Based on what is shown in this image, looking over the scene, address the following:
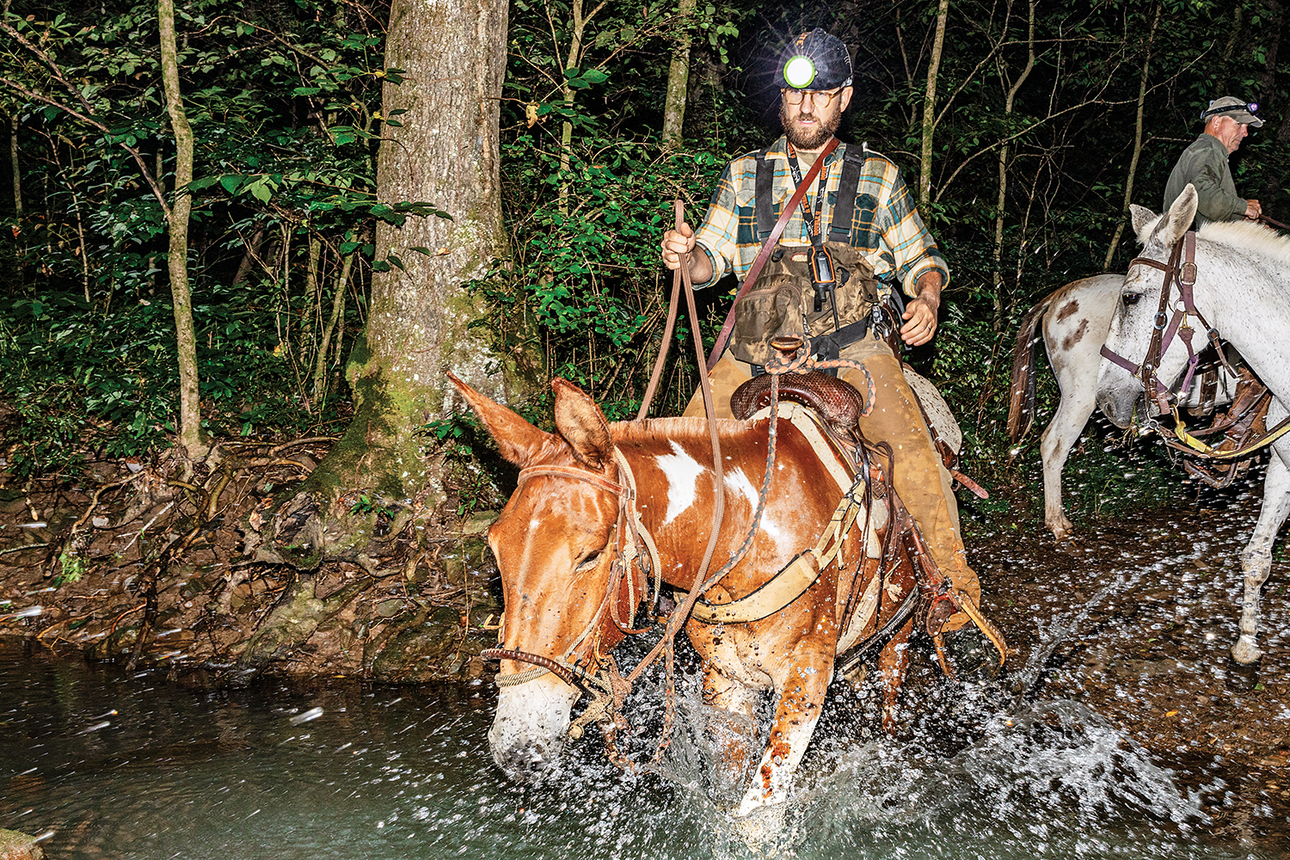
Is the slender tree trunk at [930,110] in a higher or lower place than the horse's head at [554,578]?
higher

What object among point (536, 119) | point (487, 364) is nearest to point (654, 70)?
point (536, 119)

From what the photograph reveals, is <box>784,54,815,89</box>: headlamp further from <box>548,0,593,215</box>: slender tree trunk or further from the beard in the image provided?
<box>548,0,593,215</box>: slender tree trunk

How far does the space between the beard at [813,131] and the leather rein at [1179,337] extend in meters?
1.82

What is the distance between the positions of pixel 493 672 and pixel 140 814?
6.01 feet

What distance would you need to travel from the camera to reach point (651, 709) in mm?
4320

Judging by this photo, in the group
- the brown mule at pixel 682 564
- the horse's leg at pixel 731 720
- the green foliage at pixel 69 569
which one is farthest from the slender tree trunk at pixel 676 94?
the green foliage at pixel 69 569

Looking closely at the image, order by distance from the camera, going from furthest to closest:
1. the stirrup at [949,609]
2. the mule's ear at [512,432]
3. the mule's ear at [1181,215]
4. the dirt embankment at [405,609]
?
1. the dirt embankment at [405,609]
2. the mule's ear at [1181,215]
3. the stirrup at [949,609]
4. the mule's ear at [512,432]

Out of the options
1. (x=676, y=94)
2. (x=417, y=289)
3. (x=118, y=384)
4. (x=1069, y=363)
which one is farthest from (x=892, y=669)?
(x=118, y=384)

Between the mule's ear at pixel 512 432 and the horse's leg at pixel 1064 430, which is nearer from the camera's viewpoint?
the mule's ear at pixel 512 432

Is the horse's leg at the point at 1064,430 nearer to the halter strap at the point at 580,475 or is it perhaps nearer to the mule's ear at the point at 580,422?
the halter strap at the point at 580,475

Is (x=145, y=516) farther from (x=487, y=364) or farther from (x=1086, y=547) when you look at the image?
(x=1086, y=547)

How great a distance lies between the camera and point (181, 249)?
229 inches

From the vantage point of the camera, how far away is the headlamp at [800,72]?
11.4 feet

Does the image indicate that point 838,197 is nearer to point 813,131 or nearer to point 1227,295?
point 813,131
